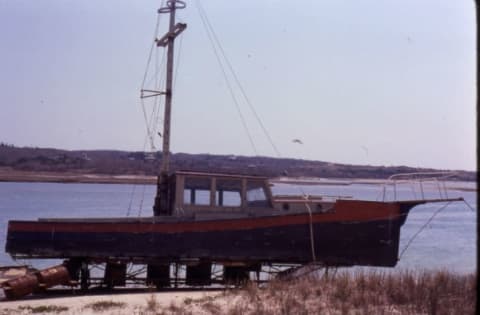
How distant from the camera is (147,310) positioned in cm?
1173

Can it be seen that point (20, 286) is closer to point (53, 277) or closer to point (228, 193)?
point (53, 277)

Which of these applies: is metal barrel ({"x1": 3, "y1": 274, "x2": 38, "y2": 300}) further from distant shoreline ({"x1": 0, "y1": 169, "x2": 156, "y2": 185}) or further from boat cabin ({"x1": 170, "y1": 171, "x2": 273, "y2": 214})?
distant shoreline ({"x1": 0, "y1": 169, "x2": 156, "y2": 185})

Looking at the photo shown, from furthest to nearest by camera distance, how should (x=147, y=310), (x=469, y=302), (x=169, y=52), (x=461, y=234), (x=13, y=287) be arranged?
(x=461, y=234) → (x=169, y=52) → (x=13, y=287) → (x=147, y=310) → (x=469, y=302)

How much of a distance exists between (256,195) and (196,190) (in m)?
1.59

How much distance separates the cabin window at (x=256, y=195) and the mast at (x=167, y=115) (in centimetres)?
211

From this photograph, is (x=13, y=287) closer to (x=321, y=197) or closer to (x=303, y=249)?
(x=303, y=249)

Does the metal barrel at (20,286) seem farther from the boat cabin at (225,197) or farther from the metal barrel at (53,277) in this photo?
the boat cabin at (225,197)

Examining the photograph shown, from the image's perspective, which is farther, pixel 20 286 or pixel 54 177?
pixel 54 177

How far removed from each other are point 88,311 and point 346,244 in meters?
6.56

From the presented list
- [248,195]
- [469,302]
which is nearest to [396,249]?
[248,195]

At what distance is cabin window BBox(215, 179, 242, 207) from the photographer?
16766mm

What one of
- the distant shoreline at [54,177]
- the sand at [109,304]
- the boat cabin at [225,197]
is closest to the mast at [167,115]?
the boat cabin at [225,197]

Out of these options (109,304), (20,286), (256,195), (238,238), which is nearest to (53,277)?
(20,286)

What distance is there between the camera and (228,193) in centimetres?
1695
